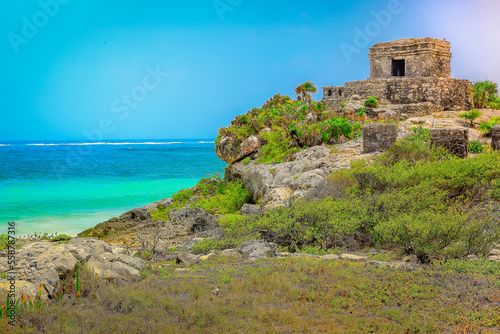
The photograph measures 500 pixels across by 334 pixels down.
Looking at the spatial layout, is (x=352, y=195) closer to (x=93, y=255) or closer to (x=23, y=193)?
(x=93, y=255)

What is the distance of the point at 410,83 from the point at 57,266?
741 inches

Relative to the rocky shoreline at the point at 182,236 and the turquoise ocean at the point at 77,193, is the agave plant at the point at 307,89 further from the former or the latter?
the turquoise ocean at the point at 77,193

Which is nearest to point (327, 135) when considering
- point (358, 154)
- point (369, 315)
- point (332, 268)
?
point (358, 154)

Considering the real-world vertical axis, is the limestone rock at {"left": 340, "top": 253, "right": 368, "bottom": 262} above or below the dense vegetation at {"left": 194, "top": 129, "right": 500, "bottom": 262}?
below

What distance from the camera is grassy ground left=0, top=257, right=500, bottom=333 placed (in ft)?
15.1

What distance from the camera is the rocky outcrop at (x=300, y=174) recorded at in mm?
11703

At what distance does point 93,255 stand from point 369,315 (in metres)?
4.25

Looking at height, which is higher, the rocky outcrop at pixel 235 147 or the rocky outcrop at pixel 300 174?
the rocky outcrop at pixel 235 147

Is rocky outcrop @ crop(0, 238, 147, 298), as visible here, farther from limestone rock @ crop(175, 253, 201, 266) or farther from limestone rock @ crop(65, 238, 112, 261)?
limestone rock @ crop(175, 253, 201, 266)

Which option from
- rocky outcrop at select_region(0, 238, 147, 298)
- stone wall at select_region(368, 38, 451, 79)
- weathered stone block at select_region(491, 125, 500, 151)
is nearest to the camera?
rocky outcrop at select_region(0, 238, 147, 298)

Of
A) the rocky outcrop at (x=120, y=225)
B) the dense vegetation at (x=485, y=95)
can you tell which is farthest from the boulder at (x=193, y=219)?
the dense vegetation at (x=485, y=95)

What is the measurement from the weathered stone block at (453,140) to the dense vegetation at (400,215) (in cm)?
121

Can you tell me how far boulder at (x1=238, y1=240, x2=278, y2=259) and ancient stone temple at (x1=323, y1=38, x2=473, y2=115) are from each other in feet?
41.8

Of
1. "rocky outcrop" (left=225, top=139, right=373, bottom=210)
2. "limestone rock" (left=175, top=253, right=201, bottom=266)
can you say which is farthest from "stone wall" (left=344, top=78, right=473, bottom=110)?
"limestone rock" (left=175, top=253, right=201, bottom=266)
